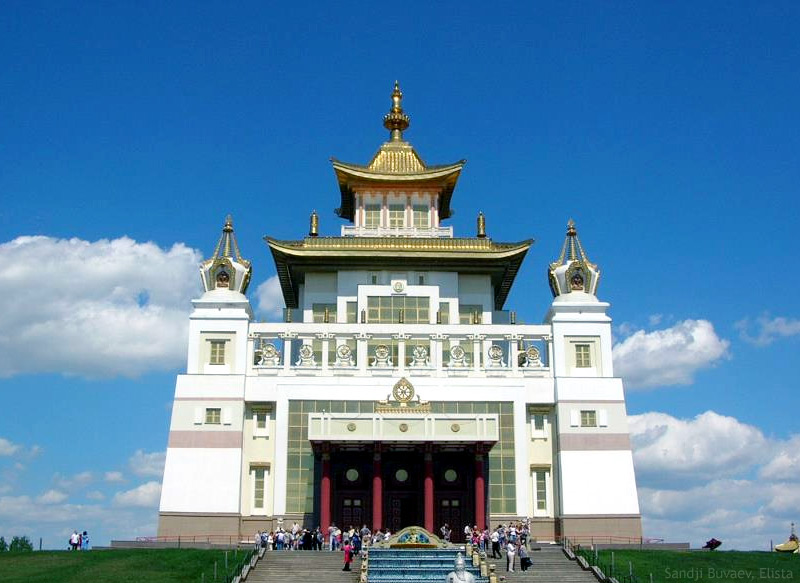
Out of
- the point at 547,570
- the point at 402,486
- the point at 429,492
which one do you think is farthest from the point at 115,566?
the point at 547,570

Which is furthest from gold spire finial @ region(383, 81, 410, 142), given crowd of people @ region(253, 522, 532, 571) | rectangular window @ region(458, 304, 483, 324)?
crowd of people @ region(253, 522, 532, 571)

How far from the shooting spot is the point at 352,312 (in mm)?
61656

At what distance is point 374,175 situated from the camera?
6675cm

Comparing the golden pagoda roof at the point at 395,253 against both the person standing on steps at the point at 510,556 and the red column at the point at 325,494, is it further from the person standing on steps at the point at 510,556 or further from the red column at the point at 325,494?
the person standing on steps at the point at 510,556

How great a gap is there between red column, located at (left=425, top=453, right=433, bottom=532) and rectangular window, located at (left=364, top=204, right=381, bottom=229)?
1941 cm

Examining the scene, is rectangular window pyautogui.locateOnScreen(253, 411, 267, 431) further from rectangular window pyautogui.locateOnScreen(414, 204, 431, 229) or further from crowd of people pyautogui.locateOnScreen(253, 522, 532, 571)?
rectangular window pyautogui.locateOnScreen(414, 204, 431, 229)

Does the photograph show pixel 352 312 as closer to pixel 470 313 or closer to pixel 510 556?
pixel 470 313

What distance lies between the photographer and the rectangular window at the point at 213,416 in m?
55.3

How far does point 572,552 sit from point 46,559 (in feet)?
71.6

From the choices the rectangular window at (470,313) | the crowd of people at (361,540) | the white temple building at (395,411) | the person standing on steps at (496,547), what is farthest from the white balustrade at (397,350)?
the person standing on steps at (496,547)

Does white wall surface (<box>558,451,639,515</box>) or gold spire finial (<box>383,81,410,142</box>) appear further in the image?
gold spire finial (<box>383,81,410,142</box>)

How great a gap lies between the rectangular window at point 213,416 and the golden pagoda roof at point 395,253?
10.9 m

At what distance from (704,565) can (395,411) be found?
1707 cm

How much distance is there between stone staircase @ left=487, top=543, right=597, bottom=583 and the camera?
41.3m
